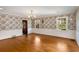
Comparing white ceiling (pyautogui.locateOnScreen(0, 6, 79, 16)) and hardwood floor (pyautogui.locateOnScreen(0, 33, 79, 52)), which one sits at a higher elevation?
white ceiling (pyautogui.locateOnScreen(0, 6, 79, 16))

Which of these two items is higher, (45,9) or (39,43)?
(45,9)

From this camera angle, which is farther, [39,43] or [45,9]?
[39,43]

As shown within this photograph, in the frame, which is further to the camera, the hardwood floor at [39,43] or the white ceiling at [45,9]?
the hardwood floor at [39,43]

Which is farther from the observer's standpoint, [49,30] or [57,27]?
[49,30]

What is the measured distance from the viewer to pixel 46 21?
2.61 meters

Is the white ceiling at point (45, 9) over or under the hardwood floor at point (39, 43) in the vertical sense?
over

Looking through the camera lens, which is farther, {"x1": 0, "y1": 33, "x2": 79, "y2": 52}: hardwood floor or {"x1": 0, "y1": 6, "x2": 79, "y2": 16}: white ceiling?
{"x1": 0, "y1": 33, "x2": 79, "y2": 52}: hardwood floor
